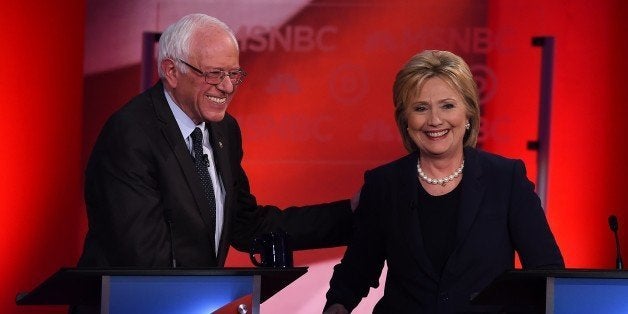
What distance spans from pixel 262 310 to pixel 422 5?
5.54ft

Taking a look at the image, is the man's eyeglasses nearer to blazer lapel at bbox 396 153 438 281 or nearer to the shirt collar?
the shirt collar

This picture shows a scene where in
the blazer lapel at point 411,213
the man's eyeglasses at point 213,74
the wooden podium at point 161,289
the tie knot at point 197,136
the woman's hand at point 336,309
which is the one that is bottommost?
the woman's hand at point 336,309

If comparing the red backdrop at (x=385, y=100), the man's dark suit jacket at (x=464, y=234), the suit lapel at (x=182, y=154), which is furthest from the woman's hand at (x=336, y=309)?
the red backdrop at (x=385, y=100)

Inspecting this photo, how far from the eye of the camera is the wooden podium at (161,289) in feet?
8.54

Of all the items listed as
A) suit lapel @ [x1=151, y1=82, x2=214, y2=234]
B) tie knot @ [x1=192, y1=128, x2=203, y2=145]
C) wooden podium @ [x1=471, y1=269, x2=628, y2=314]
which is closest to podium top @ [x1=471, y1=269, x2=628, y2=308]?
wooden podium @ [x1=471, y1=269, x2=628, y2=314]

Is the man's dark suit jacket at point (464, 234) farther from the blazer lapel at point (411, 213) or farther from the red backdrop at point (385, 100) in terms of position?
the red backdrop at point (385, 100)

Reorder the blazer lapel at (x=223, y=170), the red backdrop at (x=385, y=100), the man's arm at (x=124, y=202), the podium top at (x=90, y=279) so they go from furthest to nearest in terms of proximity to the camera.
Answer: the red backdrop at (x=385, y=100) < the blazer lapel at (x=223, y=170) < the man's arm at (x=124, y=202) < the podium top at (x=90, y=279)

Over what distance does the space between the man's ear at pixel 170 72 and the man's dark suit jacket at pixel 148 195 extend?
4cm

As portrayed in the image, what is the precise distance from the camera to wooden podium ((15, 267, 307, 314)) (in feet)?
8.54

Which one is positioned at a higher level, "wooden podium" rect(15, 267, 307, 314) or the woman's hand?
"wooden podium" rect(15, 267, 307, 314)

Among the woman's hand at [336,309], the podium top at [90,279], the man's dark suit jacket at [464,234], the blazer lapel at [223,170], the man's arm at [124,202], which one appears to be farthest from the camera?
the blazer lapel at [223,170]

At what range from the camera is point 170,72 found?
3.49m

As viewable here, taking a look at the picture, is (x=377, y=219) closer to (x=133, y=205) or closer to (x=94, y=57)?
(x=133, y=205)

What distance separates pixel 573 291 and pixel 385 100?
3161 mm
